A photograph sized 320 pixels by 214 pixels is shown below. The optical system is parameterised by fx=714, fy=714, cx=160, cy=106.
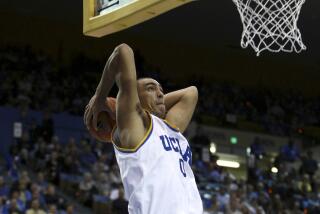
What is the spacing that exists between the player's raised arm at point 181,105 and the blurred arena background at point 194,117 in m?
7.27

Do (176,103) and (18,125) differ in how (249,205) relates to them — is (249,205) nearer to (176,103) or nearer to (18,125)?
(18,125)

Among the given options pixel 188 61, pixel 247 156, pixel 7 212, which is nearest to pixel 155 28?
pixel 188 61

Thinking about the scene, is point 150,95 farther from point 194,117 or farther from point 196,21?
point 194,117

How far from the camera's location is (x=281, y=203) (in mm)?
16719

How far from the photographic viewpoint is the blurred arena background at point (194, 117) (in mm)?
14172

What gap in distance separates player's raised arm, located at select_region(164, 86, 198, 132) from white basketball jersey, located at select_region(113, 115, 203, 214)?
476mm

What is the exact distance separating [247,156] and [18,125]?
7.58 metres

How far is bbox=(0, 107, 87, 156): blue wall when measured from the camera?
15664 millimetres

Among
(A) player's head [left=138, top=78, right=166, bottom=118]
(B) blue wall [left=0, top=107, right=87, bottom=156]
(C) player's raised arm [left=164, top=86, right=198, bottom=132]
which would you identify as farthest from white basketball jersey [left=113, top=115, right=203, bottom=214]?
(B) blue wall [left=0, top=107, right=87, bottom=156]

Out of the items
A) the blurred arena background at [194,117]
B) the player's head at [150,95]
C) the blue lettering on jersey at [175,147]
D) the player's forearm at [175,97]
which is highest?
the player's head at [150,95]

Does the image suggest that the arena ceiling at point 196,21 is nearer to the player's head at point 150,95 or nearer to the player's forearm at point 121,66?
the player's head at point 150,95

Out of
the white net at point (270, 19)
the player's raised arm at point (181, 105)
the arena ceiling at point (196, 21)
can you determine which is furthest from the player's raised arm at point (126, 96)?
the arena ceiling at point (196, 21)

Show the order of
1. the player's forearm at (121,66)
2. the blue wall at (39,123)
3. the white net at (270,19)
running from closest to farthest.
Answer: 1. the player's forearm at (121,66)
2. the white net at (270,19)
3. the blue wall at (39,123)

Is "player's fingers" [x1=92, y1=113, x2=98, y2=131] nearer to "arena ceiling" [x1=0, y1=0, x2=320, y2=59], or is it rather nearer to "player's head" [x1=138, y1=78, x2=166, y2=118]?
"player's head" [x1=138, y1=78, x2=166, y2=118]
